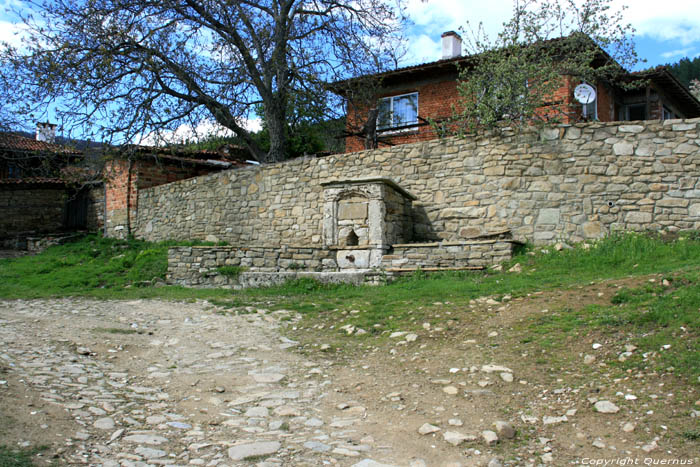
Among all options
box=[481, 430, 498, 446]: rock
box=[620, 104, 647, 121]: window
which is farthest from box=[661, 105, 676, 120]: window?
box=[481, 430, 498, 446]: rock

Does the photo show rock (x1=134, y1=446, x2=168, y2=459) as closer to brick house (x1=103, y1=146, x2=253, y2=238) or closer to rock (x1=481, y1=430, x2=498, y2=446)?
rock (x1=481, y1=430, x2=498, y2=446)

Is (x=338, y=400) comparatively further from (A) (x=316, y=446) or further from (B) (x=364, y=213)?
(B) (x=364, y=213)

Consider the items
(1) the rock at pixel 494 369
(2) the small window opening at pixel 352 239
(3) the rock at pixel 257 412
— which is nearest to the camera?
(3) the rock at pixel 257 412

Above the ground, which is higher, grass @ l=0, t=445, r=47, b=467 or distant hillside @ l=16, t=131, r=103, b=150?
distant hillside @ l=16, t=131, r=103, b=150

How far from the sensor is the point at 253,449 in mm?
3402

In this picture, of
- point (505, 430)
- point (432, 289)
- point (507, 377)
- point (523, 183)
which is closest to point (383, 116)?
point (523, 183)

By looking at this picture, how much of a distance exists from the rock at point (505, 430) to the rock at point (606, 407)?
0.61 metres

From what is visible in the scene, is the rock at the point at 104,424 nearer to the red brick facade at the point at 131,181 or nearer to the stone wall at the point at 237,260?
the stone wall at the point at 237,260

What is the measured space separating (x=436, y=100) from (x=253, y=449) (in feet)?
50.2

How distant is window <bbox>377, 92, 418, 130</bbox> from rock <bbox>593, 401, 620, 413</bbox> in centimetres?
1434

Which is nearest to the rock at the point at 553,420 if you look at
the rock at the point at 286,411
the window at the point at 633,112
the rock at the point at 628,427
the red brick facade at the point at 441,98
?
the rock at the point at 628,427

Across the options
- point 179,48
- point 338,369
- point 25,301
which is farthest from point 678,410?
point 179,48

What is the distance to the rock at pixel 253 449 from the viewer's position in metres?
3.32

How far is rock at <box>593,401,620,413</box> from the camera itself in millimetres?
3639
